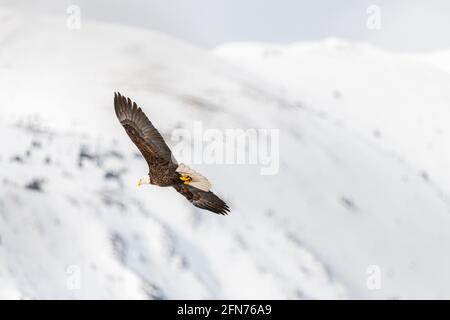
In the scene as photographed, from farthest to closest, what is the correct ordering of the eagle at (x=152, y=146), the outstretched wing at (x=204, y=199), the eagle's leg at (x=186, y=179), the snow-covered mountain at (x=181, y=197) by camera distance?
the snow-covered mountain at (x=181, y=197) → the outstretched wing at (x=204, y=199) → the eagle at (x=152, y=146) → the eagle's leg at (x=186, y=179)

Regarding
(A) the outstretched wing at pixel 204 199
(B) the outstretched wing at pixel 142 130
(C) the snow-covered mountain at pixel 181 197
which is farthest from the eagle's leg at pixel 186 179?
(C) the snow-covered mountain at pixel 181 197

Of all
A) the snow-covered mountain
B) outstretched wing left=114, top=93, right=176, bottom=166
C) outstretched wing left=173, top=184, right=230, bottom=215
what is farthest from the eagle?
the snow-covered mountain

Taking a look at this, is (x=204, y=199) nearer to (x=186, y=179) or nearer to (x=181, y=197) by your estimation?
(x=186, y=179)

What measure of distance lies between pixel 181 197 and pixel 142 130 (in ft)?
122

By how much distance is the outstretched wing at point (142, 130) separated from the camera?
1675cm

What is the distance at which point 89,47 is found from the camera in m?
89.2

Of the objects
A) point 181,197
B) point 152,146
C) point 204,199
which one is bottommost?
point 204,199

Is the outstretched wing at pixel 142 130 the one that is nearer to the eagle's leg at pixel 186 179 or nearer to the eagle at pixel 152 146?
the eagle at pixel 152 146

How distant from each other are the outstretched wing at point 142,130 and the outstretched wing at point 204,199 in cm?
108

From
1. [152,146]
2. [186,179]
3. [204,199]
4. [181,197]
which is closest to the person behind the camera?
[186,179]

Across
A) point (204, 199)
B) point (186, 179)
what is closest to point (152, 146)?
point (186, 179)

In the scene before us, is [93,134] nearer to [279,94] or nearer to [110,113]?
[110,113]

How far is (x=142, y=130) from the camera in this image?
55.3ft
